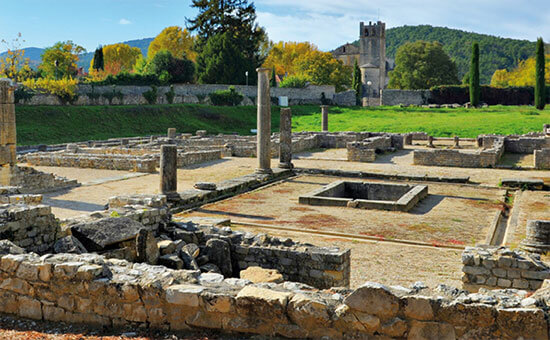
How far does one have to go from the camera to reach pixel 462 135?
3944 cm

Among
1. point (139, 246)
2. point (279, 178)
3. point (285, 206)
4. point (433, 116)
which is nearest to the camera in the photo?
point (139, 246)

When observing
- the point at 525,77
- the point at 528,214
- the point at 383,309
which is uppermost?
the point at 525,77

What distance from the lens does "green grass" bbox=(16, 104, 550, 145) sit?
4047cm

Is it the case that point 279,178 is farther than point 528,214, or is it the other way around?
point 279,178

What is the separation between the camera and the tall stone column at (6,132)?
1709cm

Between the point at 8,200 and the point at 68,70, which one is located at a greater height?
the point at 68,70

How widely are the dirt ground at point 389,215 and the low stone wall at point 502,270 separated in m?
3.22

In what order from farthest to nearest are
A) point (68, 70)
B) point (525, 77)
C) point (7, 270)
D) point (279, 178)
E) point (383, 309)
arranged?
1. point (525, 77)
2. point (68, 70)
3. point (279, 178)
4. point (7, 270)
5. point (383, 309)

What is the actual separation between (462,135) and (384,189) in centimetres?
2402

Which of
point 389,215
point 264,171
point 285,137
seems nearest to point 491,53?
point 285,137

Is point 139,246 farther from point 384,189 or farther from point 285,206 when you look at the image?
point 384,189

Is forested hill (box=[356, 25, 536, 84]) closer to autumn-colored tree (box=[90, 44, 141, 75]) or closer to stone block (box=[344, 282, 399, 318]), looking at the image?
autumn-colored tree (box=[90, 44, 141, 75])

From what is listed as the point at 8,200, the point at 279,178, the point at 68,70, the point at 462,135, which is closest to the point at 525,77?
the point at 462,135

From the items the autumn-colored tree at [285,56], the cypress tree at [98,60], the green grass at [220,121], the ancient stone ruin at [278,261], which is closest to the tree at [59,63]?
the cypress tree at [98,60]
